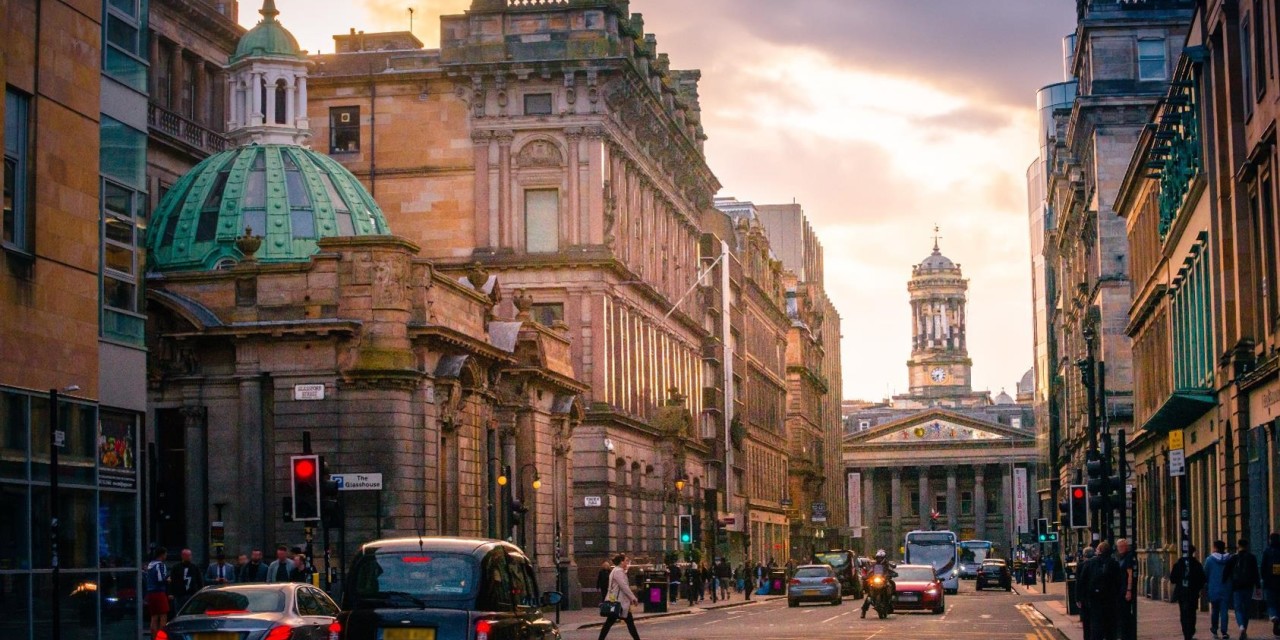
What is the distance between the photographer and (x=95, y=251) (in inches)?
1140

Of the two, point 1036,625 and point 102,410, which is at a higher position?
point 102,410

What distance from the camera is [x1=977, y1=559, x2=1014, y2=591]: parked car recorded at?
92188 mm

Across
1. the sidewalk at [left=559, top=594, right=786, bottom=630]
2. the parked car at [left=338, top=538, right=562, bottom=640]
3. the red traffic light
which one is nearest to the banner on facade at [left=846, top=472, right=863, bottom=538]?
the sidewalk at [left=559, top=594, right=786, bottom=630]

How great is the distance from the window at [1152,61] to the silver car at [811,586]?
23.4 metres

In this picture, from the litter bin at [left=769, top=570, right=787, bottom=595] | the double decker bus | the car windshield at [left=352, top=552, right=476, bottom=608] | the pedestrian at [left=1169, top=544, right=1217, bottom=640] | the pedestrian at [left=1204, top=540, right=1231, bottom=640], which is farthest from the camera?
the double decker bus

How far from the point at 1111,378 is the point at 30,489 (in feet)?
193

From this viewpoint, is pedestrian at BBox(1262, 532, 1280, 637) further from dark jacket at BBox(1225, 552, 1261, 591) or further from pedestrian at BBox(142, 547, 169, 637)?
pedestrian at BBox(142, 547, 169, 637)

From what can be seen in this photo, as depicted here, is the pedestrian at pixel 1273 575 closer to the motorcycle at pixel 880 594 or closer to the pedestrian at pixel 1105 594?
the pedestrian at pixel 1105 594

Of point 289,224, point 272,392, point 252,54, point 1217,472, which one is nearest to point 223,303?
point 272,392

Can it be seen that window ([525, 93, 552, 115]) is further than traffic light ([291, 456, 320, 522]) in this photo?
Yes

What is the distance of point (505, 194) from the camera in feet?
221

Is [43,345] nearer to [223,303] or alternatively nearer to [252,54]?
[223,303]

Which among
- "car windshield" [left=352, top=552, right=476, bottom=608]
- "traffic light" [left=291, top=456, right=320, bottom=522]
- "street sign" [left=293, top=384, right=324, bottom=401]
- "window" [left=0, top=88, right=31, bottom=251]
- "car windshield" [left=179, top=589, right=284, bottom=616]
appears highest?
"window" [left=0, top=88, right=31, bottom=251]

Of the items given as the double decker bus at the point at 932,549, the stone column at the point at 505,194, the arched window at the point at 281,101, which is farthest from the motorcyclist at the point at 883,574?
the double decker bus at the point at 932,549
